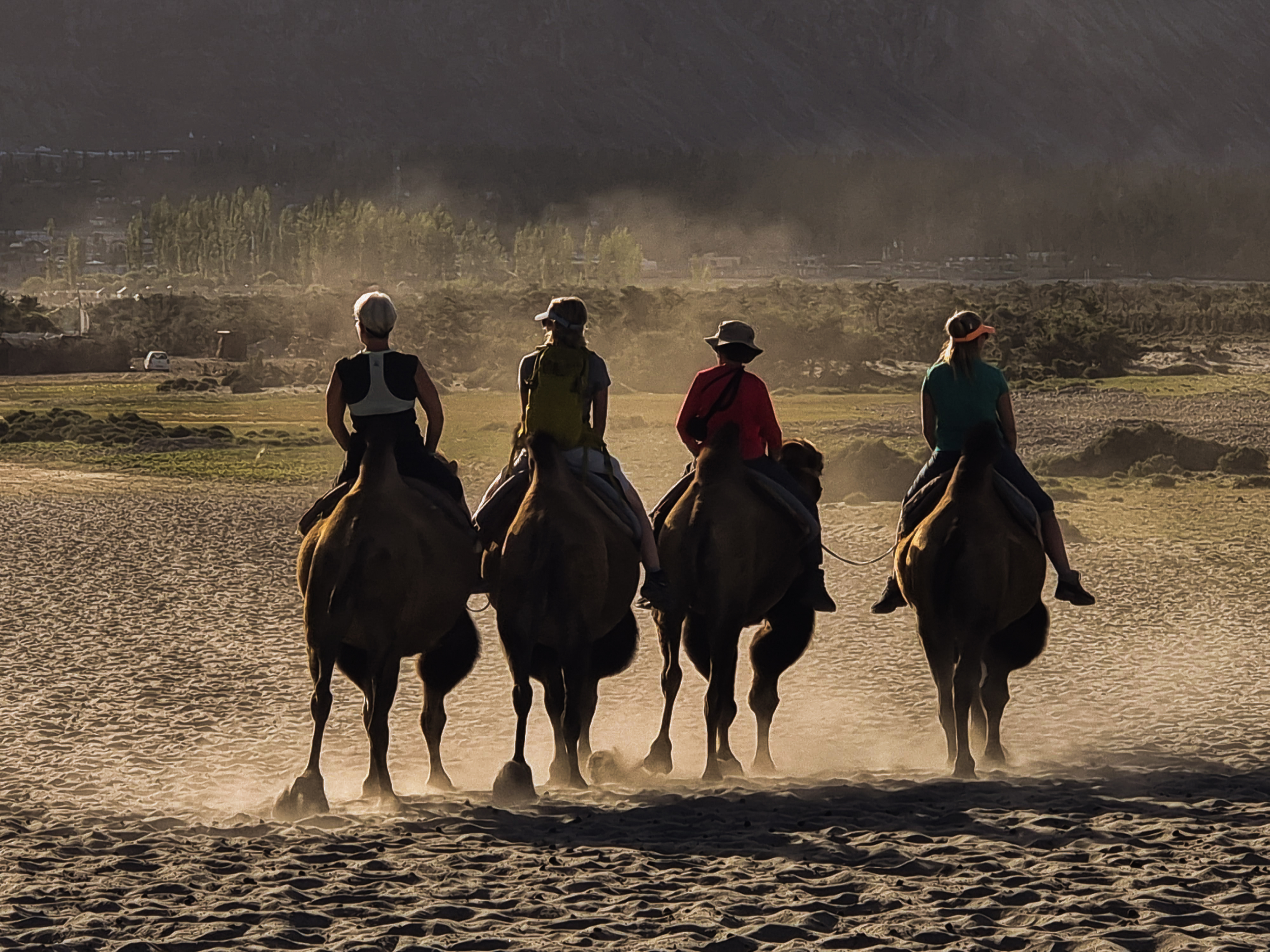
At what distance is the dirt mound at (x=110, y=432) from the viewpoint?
109 feet

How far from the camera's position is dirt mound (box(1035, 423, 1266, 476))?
26641 mm

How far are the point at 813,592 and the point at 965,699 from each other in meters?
1.07

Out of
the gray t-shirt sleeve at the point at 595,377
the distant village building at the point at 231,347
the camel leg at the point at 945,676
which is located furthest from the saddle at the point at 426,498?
the distant village building at the point at 231,347

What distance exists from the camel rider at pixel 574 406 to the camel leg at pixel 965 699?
1.60 metres

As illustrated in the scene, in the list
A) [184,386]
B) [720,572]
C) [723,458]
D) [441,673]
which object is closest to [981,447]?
[723,458]

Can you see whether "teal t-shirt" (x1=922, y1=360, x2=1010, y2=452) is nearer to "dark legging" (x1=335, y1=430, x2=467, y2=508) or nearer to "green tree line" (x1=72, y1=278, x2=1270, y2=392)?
"dark legging" (x1=335, y1=430, x2=467, y2=508)

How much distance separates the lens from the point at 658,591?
8.59 meters

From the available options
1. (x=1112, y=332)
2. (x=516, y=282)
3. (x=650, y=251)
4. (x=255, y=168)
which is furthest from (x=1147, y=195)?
(x=1112, y=332)

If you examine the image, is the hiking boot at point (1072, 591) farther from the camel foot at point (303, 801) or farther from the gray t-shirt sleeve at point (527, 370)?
the camel foot at point (303, 801)

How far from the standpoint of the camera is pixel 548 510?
8.27 meters

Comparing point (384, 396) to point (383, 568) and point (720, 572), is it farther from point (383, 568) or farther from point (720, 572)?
point (720, 572)

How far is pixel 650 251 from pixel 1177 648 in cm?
16114

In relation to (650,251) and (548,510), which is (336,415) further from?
(650,251)

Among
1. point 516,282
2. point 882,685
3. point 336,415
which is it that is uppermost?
point 516,282
